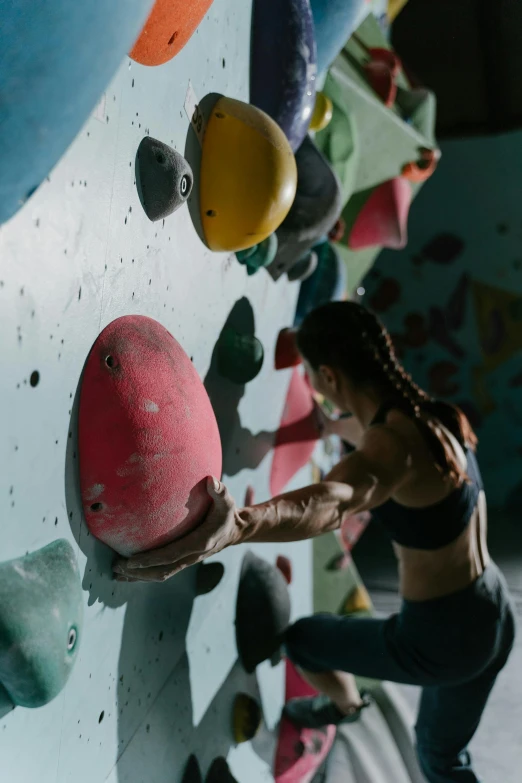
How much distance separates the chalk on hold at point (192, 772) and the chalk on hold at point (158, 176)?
37.7 inches

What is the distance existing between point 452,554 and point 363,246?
3.81ft

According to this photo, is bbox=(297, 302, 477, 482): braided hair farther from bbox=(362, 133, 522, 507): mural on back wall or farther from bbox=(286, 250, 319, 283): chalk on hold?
bbox=(362, 133, 522, 507): mural on back wall

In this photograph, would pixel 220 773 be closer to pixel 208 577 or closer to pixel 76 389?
pixel 208 577

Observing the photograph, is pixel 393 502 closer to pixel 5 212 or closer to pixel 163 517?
pixel 163 517

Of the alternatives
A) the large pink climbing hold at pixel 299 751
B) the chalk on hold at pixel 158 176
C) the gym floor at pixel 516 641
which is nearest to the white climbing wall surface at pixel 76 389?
the chalk on hold at pixel 158 176

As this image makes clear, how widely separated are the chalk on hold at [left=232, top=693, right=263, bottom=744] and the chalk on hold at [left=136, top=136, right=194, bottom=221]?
1.08 m

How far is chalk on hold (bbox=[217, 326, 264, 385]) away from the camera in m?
1.39

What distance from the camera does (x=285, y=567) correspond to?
1861 millimetres

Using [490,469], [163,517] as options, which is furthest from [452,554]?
[490,469]

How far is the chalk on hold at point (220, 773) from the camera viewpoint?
4.84 ft

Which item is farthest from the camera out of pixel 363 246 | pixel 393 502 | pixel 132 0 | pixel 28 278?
pixel 363 246

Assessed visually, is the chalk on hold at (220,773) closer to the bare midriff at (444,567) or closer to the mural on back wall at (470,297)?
the bare midriff at (444,567)

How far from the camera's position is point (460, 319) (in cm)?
399

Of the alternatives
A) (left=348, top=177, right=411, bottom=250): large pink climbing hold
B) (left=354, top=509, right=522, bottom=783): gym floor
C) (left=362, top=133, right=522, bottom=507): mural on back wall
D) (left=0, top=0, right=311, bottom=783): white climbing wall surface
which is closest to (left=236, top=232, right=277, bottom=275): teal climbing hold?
(left=0, top=0, right=311, bottom=783): white climbing wall surface
